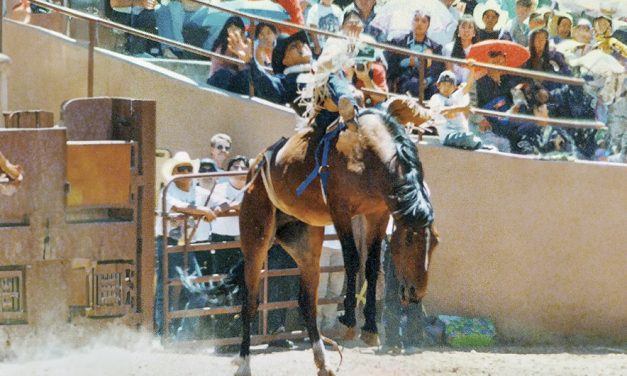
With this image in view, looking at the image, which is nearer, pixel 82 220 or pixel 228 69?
pixel 82 220

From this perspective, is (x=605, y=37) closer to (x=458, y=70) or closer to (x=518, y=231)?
(x=458, y=70)

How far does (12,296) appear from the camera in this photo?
10.4 m

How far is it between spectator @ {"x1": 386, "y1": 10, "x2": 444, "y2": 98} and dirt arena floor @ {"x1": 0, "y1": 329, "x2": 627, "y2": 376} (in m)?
2.75

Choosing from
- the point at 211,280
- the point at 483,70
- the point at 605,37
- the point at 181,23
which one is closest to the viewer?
the point at 211,280

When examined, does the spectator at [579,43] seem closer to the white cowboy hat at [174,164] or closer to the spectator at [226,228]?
the spectator at [226,228]

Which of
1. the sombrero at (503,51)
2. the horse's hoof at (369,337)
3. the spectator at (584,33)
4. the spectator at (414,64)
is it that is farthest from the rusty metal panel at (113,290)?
the spectator at (584,33)

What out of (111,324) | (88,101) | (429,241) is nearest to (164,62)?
(88,101)

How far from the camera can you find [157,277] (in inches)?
451

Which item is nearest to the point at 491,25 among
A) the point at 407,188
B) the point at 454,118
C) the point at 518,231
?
the point at 454,118

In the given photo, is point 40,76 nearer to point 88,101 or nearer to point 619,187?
point 88,101

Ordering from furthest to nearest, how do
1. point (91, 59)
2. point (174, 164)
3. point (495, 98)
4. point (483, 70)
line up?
point (91, 59)
point (495, 98)
point (483, 70)
point (174, 164)

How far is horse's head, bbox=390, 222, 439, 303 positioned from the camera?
Answer: 340 inches

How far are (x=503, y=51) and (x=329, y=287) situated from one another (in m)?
3.23

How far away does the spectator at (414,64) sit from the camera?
44.2 ft
